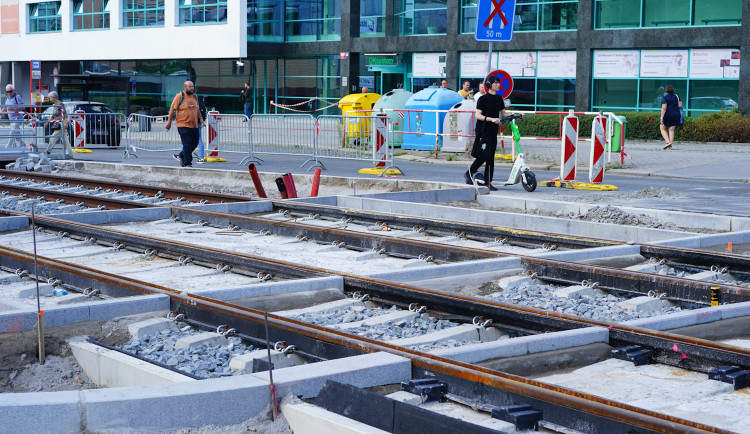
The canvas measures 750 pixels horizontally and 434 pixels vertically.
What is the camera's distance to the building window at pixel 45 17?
60.3 metres

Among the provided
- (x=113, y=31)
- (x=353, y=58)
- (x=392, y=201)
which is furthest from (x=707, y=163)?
(x=113, y=31)

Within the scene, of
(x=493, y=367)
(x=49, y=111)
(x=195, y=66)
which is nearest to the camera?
(x=493, y=367)

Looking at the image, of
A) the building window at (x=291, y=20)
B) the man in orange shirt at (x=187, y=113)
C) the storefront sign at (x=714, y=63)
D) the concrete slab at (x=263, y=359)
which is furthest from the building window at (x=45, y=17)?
the concrete slab at (x=263, y=359)

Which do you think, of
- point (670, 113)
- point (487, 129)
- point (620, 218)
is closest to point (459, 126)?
point (670, 113)

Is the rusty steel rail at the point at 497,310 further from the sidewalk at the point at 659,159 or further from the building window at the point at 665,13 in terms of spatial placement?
the building window at the point at 665,13

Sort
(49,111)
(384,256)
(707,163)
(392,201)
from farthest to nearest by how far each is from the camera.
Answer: (49,111) → (707,163) → (392,201) → (384,256)

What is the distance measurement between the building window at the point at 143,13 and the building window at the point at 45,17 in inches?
276

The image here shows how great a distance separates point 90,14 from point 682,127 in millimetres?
39324

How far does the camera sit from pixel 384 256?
948 centimetres

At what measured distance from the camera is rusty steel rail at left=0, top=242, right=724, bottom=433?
3918mm

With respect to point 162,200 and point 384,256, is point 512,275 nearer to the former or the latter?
point 384,256

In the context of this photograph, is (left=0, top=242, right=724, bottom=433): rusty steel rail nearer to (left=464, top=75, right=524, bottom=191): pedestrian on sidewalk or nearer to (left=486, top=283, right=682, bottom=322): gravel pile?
(left=486, top=283, right=682, bottom=322): gravel pile

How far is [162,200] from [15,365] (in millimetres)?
9815

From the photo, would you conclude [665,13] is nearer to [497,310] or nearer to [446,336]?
[497,310]
